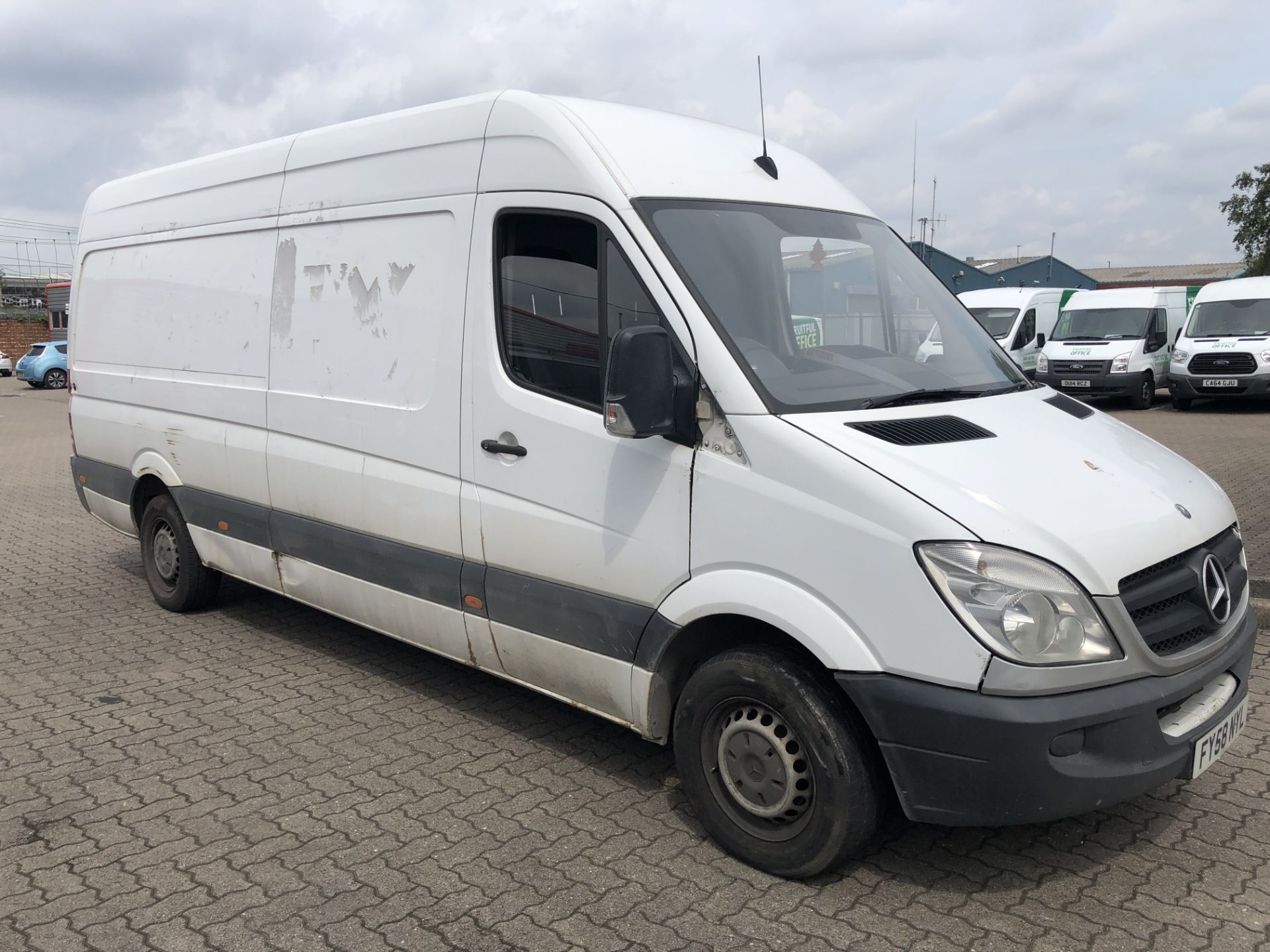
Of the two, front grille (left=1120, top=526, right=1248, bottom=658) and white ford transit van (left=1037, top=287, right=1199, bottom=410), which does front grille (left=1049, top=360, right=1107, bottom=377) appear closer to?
white ford transit van (left=1037, top=287, right=1199, bottom=410)

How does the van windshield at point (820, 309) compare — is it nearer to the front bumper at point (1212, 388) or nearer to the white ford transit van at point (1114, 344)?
the front bumper at point (1212, 388)

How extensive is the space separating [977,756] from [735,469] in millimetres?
1081

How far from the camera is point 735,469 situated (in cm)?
331

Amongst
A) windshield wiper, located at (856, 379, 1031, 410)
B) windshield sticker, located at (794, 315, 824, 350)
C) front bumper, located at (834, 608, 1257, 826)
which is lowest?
front bumper, located at (834, 608, 1257, 826)

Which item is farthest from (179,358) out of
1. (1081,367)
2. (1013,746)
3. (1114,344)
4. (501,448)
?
(1114,344)

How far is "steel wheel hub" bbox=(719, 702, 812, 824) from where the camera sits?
325 cm

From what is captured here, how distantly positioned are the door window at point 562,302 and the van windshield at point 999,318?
19.3 meters

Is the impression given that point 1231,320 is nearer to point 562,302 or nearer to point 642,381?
point 562,302

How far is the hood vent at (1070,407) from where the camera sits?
3.94 meters

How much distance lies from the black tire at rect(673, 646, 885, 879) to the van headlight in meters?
0.53

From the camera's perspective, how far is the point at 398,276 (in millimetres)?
4508

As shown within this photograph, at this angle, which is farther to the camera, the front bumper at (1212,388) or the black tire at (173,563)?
the front bumper at (1212,388)

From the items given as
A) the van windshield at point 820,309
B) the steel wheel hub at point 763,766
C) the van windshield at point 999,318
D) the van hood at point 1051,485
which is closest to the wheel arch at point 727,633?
the steel wheel hub at point 763,766

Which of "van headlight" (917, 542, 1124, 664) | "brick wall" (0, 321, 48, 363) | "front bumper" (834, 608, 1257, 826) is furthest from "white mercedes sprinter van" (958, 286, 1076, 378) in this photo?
"brick wall" (0, 321, 48, 363)
